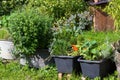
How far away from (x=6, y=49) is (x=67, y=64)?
204 centimetres

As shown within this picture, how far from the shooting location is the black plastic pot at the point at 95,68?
602 centimetres

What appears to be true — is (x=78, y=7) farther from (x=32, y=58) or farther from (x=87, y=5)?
(x=32, y=58)

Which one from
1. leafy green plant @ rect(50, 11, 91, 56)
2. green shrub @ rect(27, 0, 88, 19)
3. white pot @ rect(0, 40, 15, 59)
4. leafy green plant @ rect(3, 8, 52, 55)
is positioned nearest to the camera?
leafy green plant @ rect(50, 11, 91, 56)

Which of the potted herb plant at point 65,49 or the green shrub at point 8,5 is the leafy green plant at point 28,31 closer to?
the potted herb plant at point 65,49

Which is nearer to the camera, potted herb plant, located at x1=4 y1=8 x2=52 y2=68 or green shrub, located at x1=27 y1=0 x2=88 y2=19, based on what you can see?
potted herb plant, located at x1=4 y1=8 x2=52 y2=68

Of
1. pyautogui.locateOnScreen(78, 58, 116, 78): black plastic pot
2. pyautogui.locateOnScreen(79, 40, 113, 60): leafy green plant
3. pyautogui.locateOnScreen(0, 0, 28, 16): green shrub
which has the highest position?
pyautogui.locateOnScreen(0, 0, 28, 16): green shrub

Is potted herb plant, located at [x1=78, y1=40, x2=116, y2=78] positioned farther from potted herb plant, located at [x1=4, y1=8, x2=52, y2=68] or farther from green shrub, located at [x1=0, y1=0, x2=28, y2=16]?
green shrub, located at [x1=0, y1=0, x2=28, y2=16]

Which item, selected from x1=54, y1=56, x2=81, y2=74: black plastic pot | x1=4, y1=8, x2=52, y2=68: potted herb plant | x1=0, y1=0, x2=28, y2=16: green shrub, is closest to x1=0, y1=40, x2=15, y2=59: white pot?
x1=4, y1=8, x2=52, y2=68: potted herb plant

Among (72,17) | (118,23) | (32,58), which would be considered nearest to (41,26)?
(32,58)

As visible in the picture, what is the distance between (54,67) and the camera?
703 cm

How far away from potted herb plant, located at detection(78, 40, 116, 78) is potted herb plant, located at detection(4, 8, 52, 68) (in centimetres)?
117

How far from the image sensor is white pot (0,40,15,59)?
7832mm

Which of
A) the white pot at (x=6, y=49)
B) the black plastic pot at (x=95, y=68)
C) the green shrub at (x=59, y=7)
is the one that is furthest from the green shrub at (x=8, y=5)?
the black plastic pot at (x=95, y=68)

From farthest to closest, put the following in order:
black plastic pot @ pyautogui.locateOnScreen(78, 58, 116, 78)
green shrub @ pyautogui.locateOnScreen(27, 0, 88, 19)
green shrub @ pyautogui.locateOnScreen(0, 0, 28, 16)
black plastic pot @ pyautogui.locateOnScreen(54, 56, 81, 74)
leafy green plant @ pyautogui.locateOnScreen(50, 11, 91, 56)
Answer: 1. green shrub @ pyautogui.locateOnScreen(0, 0, 28, 16)
2. green shrub @ pyautogui.locateOnScreen(27, 0, 88, 19)
3. leafy green plant @ pyautogui.locateOnScreen(50, 11, 91, 56)
4. black plastic pot @ pyautogui.locateOnScreen(54, 56, 81, 74)
5. black plastic pot @ pyautogui.locateOnScreen(78, 58, 116, 78)
